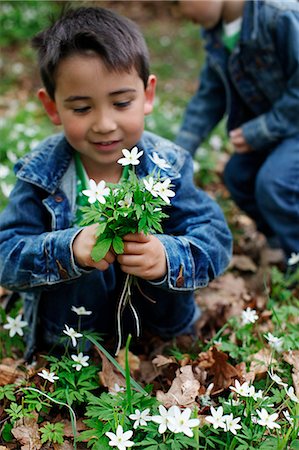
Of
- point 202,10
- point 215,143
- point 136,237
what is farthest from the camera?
point 215,143

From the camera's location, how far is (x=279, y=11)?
3.10 m

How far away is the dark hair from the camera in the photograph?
7.51ft

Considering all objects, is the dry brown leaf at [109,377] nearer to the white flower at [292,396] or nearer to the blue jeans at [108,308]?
the blue jeans at [108,308]

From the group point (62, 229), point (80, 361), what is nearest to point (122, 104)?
point (62, 229)

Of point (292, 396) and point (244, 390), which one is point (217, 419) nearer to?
point (244, 390)

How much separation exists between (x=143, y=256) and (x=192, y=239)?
346 millimetres

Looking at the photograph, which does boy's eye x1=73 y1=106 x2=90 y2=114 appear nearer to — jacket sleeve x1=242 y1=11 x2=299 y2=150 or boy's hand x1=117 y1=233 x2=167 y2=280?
boy's hand x1=117 y1=233 x2=167 y2=280

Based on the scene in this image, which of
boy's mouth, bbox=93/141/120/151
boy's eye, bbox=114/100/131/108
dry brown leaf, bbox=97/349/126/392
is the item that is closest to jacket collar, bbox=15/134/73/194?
boy's mouth, bbox=93/141/120/151

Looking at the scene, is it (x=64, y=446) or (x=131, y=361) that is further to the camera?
(x=131, y=361)

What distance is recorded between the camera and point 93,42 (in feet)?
7.52

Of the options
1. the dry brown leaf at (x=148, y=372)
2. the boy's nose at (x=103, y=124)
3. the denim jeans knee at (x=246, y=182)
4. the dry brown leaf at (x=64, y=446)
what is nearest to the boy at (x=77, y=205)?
the boy's nose at (x=103, y=124)

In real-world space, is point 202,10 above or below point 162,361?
above

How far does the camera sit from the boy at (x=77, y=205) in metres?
2.23

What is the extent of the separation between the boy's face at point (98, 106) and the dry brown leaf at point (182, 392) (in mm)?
929
